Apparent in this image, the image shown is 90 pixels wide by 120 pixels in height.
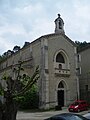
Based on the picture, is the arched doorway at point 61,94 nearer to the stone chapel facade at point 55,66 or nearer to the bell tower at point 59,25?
the stone chapel facade at point 55,66

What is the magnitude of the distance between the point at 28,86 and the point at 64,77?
1065 inches

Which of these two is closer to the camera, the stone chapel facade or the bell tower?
the stone chapel facade

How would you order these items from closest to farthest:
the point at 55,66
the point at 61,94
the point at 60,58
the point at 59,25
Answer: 1. the point at 55,66
2. the point at 61,94
3. the point at 60,58
4. the point at 59,25

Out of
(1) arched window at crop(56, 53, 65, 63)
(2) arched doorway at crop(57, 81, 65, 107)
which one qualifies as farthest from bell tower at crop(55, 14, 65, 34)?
(2) arched doorway at crop(57, 81, 65, 107)

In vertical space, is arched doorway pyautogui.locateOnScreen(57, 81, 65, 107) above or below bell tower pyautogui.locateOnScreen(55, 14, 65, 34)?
below

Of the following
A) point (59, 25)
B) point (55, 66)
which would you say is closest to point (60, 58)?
point (55, 66)

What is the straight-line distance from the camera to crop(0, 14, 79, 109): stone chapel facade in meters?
34.9

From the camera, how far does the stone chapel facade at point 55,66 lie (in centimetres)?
3494

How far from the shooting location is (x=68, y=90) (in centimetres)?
3772

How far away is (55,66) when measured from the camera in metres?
36.8

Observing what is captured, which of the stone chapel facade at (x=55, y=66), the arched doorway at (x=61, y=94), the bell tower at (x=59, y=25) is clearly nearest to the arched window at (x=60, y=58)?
the stone chapel facade at (x=55, y=66)

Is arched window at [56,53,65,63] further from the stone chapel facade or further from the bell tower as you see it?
the bell tower

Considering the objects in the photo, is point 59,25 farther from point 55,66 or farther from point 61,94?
point 61,94

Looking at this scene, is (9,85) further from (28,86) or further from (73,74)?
(73,74)
